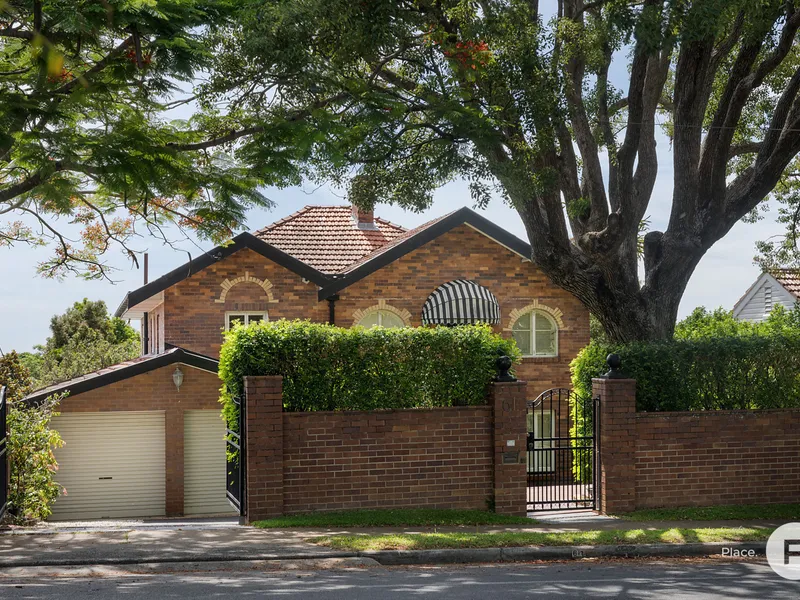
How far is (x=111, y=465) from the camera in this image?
20.7m

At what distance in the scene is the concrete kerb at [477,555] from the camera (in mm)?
10180

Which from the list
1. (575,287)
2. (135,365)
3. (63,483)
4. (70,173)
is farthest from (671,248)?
(63,483)

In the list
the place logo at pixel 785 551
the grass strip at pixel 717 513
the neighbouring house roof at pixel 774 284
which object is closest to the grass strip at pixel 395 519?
the grass strip at pixel 717 513

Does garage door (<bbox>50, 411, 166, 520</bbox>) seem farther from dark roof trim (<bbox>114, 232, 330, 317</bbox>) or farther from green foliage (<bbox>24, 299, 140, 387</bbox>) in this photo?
green foliage (<bbox>24, 299, 140, 387</bbox>)

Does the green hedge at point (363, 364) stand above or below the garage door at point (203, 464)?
above

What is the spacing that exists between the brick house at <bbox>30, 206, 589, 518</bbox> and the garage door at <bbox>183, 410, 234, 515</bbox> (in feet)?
0.09

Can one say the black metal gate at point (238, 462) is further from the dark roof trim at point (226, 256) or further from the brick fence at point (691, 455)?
the dark roof trim at point (226, 256)

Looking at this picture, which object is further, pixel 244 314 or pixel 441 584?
pixel 244 314

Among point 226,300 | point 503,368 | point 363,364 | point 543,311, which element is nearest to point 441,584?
point 363,364

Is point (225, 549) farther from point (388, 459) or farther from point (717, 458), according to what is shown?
point (717, 458)

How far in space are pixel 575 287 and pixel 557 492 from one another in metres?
4.58

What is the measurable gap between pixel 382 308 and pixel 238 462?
425 inches

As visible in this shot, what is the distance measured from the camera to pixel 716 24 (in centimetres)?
1269

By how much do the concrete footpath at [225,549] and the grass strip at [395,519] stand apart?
29 cm
